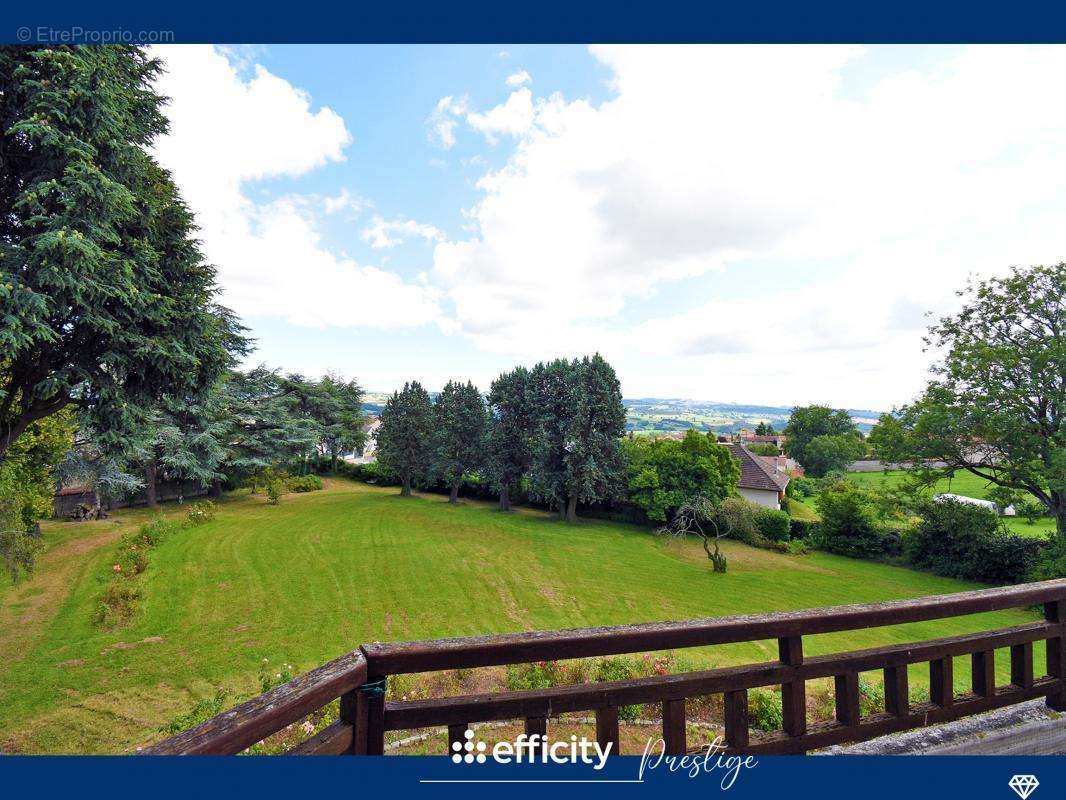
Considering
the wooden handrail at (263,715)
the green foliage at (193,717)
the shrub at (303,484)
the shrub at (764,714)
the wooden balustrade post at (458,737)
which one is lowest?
the shrub at (303,484)

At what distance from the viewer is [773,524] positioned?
18.2 metres

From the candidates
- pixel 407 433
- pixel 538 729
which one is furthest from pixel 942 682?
pixel 407 433

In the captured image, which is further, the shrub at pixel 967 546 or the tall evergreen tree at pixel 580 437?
the tall evergreen tree at pixel 580 437

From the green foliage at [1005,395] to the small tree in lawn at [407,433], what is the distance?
22.5m

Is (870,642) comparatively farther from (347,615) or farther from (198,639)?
(198,639)

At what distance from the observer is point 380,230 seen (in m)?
8.02

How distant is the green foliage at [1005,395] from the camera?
1323 centimetres

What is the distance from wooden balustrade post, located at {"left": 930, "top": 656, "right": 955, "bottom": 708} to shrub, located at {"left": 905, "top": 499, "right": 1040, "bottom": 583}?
57.1 feet

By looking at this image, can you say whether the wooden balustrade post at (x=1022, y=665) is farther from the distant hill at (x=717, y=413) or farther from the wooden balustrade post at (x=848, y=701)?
the distant hill at (x=717, y=413)

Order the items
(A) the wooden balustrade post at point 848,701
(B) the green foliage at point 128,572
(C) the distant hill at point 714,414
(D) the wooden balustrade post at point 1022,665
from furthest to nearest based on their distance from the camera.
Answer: (C) the distant hill at point 714,414, (B) the green foliage at point 128,572, (D) the wooden balustrade post at point 1022,665, (A) the wooden balustrade post at point 848,701

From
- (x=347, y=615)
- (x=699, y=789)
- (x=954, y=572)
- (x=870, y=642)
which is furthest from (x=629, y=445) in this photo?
(x=699, y=789)

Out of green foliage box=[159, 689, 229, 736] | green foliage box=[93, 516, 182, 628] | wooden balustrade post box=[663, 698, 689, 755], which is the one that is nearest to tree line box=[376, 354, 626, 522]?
green foliage box=[93, 516, 182, 628]

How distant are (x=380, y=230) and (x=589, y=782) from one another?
838 cm

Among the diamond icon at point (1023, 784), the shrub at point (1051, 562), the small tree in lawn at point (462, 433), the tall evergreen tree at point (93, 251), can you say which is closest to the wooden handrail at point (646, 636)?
the diamond icon at point (1023, 784)
